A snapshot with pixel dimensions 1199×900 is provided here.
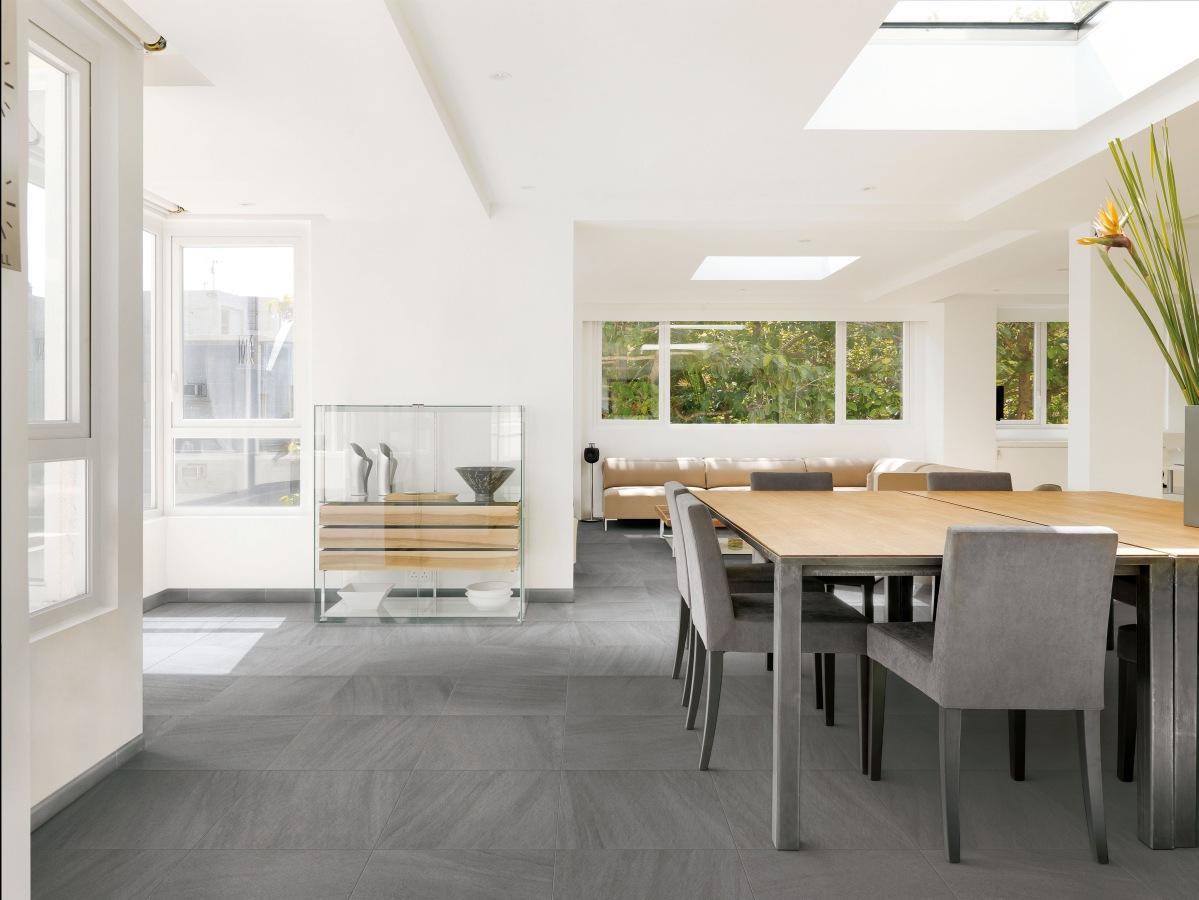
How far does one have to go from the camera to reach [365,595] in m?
4.51

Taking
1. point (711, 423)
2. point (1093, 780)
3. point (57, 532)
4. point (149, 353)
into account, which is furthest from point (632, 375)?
point (1093, 780)

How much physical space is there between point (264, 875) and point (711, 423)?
754 cm

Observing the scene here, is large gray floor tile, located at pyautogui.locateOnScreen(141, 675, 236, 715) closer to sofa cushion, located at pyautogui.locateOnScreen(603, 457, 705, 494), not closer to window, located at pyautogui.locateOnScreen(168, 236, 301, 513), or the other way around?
window, located at pyautogui.locateOnScreen(168, 236, 301, 513)

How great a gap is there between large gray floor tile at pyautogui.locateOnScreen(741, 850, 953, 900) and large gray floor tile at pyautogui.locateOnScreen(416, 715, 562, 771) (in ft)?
2.70

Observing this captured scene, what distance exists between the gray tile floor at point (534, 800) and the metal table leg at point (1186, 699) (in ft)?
0.48

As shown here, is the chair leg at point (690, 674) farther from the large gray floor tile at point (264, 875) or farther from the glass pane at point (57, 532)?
the glass pane at point (57, 532)

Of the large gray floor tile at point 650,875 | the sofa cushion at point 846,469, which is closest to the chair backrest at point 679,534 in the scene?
the large gray floor tile at point 650,875

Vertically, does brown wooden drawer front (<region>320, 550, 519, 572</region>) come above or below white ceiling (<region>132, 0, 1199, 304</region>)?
below

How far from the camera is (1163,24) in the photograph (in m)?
3.11

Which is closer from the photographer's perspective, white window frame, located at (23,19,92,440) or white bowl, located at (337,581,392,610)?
white window frame, located at (23,19,92,440)

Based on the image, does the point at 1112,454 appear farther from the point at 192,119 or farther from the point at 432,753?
the point at 192,119

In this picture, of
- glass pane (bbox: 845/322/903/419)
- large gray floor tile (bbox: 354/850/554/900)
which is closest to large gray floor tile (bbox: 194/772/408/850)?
large gray floor tile (bbox: 354/850/554/900)

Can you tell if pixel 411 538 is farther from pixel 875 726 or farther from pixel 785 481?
pixel 875 726

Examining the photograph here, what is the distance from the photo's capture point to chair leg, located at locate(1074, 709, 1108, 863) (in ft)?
6.68
